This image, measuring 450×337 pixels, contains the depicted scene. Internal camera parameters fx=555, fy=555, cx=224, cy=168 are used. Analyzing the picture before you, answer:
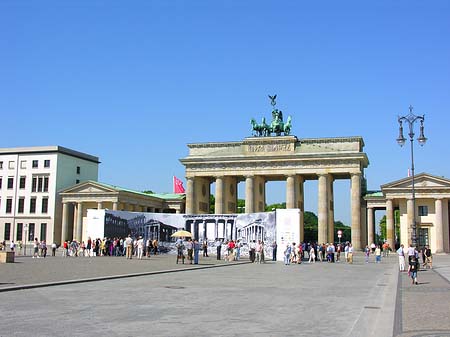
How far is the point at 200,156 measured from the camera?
3297 inches

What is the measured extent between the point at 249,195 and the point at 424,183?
78.7 feet

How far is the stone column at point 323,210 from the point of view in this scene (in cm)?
7594

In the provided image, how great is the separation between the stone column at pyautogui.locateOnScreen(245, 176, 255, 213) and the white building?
30400 mm

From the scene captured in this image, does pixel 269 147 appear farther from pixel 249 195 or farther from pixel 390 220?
pixel 390 220

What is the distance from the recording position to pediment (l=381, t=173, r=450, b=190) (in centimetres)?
6931

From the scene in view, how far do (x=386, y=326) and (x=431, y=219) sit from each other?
6375 centimetres

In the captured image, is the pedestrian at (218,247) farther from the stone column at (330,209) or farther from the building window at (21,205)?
the building window at (21,205)

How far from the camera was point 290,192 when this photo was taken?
258 feet

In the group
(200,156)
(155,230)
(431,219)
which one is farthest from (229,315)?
(200,156)

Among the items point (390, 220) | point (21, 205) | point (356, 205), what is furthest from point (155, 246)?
point (21, 205)

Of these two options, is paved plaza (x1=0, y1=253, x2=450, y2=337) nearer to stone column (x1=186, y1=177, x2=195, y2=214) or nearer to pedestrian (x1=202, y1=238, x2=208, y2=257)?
pedestrian (x1=202, y1=238, x2=208, y2=257)

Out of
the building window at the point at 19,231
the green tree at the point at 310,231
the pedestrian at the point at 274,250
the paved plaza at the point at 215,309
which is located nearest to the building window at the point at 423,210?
the pedestrian at the point at 274,250

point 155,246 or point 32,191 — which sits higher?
point 32,191

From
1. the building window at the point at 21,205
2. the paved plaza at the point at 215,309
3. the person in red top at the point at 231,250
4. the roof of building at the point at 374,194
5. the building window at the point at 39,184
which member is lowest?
the paved plaza at the point at 215,309
